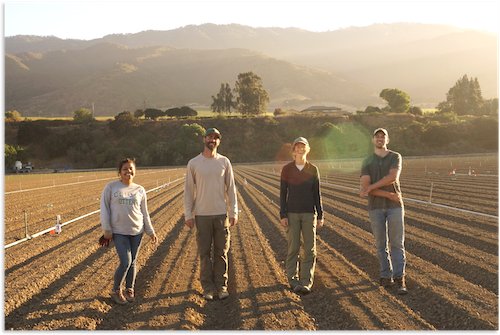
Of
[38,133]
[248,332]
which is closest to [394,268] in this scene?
[248,332]

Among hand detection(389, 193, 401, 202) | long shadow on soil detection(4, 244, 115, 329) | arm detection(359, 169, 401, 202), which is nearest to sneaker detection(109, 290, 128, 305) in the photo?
long shadow on soil detection(4, 244, 115, 329)

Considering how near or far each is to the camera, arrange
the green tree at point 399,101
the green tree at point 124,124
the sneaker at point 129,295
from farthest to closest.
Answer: the green tree at point 399,101 → the green tree at point 124,124 → the sneaker at point 129,295

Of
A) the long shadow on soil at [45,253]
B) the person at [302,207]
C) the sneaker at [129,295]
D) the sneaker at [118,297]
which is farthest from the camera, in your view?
the long shadow on soil at [45,253]

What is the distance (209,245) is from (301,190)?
64.8 inches

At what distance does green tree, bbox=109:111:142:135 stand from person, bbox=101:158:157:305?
82.0 meters

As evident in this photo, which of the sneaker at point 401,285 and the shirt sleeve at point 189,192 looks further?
the sneaker at point 401,285

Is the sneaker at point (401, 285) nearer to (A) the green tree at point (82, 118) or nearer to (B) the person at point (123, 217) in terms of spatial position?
(B) the person at point (123, 217)

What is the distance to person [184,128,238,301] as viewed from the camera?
519 centimetres

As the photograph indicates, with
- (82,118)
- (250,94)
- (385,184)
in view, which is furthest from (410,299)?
(250,94)

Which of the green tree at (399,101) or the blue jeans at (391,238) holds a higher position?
the green tree at (399,101)

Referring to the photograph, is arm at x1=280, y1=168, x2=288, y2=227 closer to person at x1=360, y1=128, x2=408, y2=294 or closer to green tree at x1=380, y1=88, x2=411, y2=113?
person at x1=360, y1=128, x2=408, y2=294

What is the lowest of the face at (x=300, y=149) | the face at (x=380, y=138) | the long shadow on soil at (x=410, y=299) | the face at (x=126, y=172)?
the long shadow on soil at (x=410, y=299)

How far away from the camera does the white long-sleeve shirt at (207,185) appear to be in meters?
5.18

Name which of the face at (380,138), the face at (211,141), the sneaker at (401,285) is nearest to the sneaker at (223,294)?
the face at (211,141)
